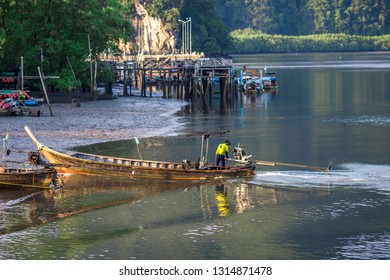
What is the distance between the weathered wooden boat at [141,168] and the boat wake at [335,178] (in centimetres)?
135

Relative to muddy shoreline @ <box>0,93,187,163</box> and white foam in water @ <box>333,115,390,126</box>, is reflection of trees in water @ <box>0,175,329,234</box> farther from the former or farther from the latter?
white foam in water @ <box>333,115,390,126</box>

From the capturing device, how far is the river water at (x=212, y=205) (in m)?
33.1

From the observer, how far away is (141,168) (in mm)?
44312

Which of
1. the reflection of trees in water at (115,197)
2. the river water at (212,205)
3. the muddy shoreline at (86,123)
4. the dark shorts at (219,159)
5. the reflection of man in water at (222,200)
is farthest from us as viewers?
the muddy shoreline at (86,123)

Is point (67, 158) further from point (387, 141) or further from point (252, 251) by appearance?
point (387, 141)

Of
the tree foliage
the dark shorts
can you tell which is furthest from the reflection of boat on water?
the tree foliage

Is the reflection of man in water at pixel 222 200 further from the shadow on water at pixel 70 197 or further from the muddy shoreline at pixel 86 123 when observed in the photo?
the muddy shoreline at pixel 86 123

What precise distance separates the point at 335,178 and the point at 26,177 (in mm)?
15124

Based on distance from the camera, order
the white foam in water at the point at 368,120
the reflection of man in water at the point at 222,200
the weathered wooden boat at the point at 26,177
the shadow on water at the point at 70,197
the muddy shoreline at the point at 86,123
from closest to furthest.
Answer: the shadow on water at the point at 70,197 < the reflection of man in water at the point at 222,200 < the weathered wooden boat at the point at 26,177 < the muddy shoreline at the point at 86,123 < the white foam in water at the point at 368,120

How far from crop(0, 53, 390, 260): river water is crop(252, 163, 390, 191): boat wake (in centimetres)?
5

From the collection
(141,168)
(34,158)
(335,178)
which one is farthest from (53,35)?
(335,178)

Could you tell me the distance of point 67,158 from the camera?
1780 inches

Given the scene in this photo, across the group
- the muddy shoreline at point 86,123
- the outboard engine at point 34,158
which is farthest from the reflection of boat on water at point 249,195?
the muddy shoreline at point 86,123
